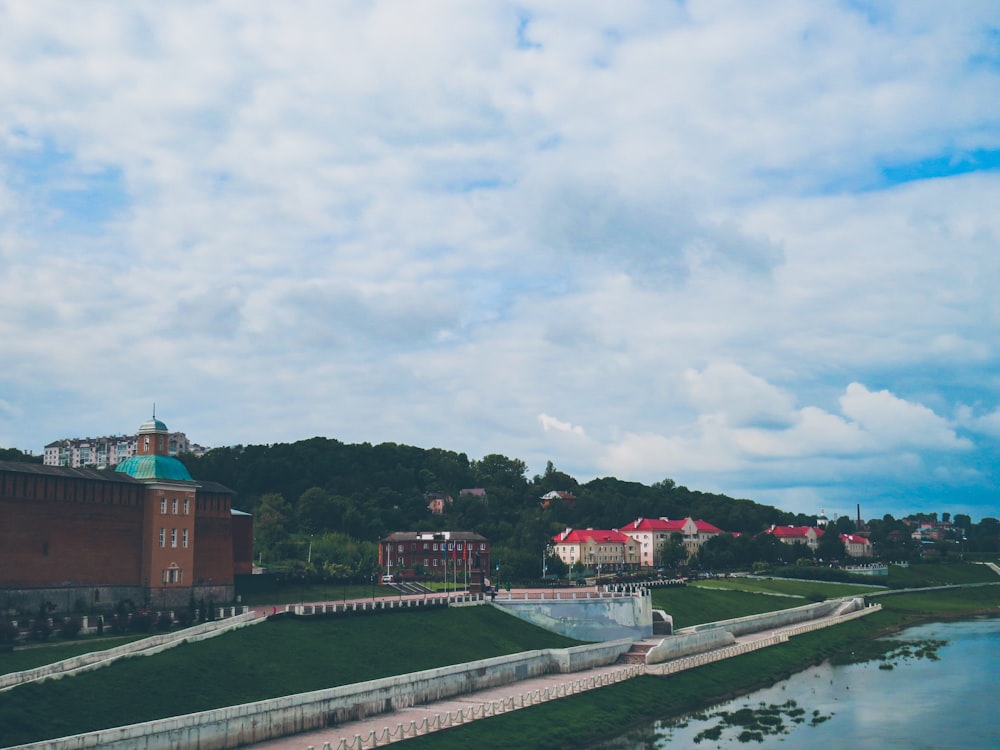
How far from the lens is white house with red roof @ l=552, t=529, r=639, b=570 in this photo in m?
152

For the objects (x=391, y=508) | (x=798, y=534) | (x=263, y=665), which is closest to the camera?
(x=263, y=665)

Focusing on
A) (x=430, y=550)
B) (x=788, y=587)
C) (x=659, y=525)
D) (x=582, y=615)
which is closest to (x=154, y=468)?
(x=582, y=615)

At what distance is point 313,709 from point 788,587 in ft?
283

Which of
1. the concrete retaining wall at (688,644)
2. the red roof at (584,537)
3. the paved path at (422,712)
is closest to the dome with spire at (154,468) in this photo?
the paved path at (422,712)

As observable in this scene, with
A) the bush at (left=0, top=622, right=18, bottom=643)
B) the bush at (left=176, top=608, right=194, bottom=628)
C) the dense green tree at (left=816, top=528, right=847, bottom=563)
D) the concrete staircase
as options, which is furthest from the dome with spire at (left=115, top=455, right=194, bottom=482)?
the dense green tree at (left=816, top=528, right=847, bottom=563)

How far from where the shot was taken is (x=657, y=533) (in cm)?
16462

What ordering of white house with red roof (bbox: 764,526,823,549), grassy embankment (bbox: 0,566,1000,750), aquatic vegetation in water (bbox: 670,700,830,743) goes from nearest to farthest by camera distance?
grassy embankment (bbox: 0,566,1000,750) → aquatic vegetation in water (bbox: 670,700,830,743) → white house with red roof (bbox: 764,526,823,549)

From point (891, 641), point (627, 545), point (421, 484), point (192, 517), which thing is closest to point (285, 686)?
point (192, 517)

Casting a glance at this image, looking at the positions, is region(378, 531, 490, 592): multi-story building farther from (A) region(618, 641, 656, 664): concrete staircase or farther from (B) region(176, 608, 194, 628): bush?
(B) region(176, 608, 194, 628): bush

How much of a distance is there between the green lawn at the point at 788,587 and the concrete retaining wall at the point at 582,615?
29.6 meters

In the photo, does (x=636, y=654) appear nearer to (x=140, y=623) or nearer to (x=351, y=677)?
(x=351, y=677)

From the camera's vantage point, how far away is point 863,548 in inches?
7830

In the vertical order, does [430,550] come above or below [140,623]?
above

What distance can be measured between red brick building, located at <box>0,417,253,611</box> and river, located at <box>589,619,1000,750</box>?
31.4 meters
